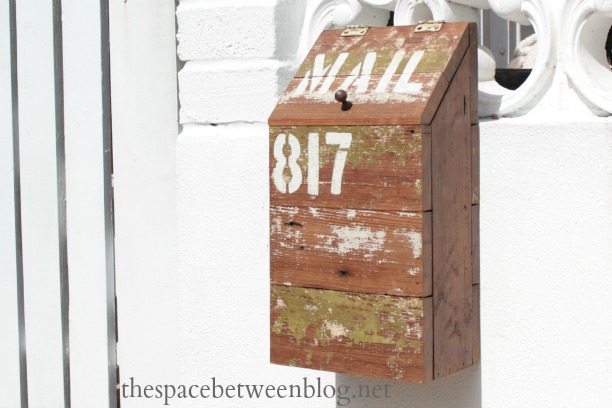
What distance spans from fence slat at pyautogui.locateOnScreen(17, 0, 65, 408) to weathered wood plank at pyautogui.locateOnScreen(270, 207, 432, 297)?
3.45ft

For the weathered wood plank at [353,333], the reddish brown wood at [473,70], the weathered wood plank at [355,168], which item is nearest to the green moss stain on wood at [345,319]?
the weathered wood plank at [353,333]

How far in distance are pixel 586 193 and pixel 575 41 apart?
33 cm

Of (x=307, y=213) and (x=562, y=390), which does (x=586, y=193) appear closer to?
(x=562, y=390)

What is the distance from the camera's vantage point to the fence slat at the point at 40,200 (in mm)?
3240

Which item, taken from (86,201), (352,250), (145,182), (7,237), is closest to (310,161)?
(352,250)

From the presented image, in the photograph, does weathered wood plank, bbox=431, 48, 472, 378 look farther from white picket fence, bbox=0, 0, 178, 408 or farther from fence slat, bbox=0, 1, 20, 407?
fence slat, bbox=0, 1, 20, 407

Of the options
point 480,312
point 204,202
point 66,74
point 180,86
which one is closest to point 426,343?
point 480,312

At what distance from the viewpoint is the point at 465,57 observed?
2412mm

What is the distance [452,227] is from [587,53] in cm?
48

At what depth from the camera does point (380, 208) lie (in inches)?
91.0

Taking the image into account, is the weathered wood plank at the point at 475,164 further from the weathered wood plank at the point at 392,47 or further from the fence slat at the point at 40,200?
the fence slat at the point at 40,200

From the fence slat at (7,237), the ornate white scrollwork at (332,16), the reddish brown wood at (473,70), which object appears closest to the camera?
the reddish brown wood at (473,70)

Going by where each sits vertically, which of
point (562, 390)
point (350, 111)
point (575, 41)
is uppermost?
point (575, 41)

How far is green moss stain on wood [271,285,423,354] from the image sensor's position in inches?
90.1
